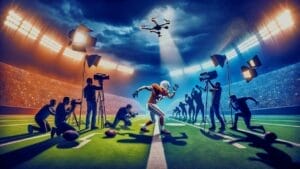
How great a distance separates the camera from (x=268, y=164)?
4.00 metres

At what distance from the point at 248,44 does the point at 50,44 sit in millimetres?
21390

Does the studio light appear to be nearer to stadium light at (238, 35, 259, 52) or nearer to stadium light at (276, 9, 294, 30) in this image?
stadium light at (276, 9, 294, 30)

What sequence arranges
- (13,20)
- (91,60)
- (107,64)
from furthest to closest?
(107,64)
(13,20)
(91,60)

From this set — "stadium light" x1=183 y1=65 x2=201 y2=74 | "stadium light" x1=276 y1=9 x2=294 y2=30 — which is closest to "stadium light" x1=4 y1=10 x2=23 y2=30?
"stadium light" x1=276 y1=9 x2=294 y2=30

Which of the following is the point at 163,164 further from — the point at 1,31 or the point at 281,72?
the point at 281,72

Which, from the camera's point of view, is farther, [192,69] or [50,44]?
[192,69]

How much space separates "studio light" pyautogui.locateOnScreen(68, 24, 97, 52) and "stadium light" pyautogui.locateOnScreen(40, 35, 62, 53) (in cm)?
1386

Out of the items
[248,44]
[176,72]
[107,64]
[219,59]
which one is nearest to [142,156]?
[219,59]

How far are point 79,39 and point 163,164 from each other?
7.61m

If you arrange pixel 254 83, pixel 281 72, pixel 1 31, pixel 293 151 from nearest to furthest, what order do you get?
pixel 293 151 < pixel 1 31 < pixel 281 72 < pixel 254 83


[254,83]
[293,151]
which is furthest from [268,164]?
[254,83]

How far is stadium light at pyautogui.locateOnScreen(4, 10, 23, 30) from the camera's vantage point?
56.4 feet

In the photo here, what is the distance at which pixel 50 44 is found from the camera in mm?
23000

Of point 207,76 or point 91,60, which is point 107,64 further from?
point 207,76
